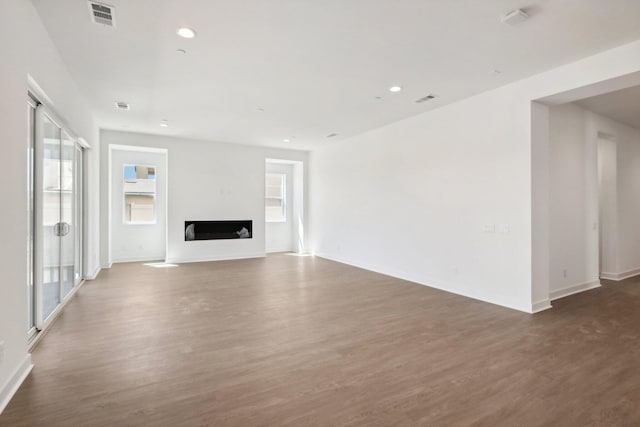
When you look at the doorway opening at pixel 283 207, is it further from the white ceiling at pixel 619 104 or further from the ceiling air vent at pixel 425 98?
the white ceiling at pixel 619 104

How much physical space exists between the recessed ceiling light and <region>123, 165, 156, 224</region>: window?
5.91m

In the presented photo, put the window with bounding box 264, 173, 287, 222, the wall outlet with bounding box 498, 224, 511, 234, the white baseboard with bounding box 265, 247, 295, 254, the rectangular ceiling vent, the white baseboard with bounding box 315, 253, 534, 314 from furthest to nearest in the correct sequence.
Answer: the window with bounding box 264, 173, 287, 222
the white baseboard with bounding box 265, 247, 295, 254
the wall outlet with bounding box 498, 224, 511, 234
the white baseboard with bounding box 315, 253, 534, 314
the rectangular ceiling vent

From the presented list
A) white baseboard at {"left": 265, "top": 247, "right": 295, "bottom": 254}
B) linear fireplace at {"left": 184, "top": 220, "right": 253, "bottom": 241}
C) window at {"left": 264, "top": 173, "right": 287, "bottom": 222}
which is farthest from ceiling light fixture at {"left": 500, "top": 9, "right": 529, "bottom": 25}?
white baseboard at {"left": 265, "top": 247, "right": 295, "bottom": 254}

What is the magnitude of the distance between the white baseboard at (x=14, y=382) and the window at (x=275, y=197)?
7.45 metres

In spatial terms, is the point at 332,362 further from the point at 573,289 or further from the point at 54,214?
the point at 573,289

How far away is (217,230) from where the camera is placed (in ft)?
27.2

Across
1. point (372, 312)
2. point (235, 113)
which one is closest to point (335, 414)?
point (372, 312)

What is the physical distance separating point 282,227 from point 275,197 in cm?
98

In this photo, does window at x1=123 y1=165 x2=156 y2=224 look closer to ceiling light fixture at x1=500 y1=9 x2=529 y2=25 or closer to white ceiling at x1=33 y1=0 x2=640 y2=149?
white ceiling at x1=33 y1=0 x2=640 y2=149

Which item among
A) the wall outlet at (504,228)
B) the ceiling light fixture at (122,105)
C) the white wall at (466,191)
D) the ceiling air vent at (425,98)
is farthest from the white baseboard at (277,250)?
the wall outlet at (504,228)

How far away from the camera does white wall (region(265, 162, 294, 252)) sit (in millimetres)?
9805

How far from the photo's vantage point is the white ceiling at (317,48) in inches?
106

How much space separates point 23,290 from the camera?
2514 mm

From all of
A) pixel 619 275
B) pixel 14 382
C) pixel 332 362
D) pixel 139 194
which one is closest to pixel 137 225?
pixel 139 194
